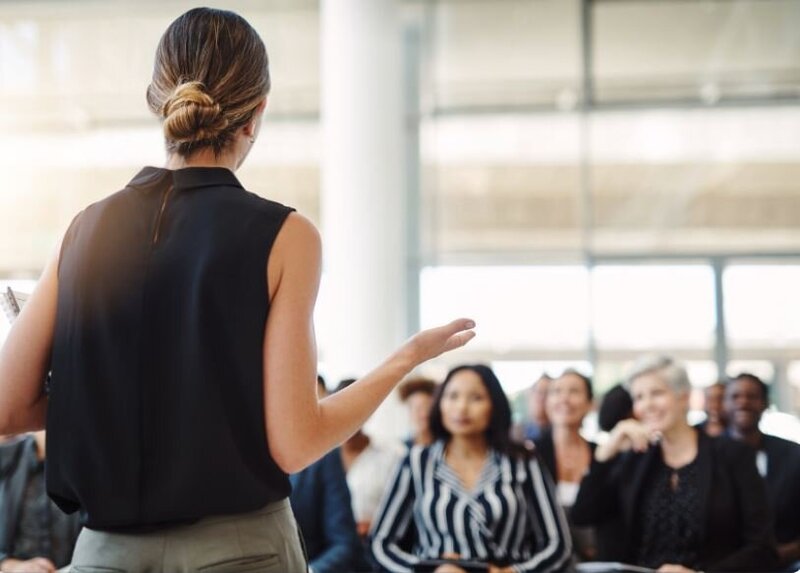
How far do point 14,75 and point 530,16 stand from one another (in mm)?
4289

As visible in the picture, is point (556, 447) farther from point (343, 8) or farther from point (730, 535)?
point (343, 8)

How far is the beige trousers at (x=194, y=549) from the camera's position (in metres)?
1.12

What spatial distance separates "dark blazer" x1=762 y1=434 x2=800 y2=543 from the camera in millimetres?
4535

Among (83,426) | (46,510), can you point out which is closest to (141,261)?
(83,426)

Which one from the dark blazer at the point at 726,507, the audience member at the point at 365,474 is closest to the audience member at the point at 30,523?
the audience member at the point at 365,474

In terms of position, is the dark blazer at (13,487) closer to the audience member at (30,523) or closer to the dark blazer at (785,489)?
the audience member at (30,523)

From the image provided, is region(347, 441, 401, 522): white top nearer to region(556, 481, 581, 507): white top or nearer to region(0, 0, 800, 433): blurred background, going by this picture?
region(556, 481, 581, 507): white top

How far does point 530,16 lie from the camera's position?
27.6 feet

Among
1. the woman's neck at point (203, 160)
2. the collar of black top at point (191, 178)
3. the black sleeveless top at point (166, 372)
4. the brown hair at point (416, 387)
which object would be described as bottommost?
the brown hair at point (416, 387)

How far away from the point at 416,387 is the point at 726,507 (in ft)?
8.28

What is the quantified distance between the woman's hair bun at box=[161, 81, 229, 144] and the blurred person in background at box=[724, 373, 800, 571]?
3487mm

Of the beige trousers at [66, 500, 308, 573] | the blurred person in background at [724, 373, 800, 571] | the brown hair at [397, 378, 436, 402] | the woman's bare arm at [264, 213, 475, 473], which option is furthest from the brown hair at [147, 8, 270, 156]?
the brown hair at [397, 378, 436, 402]

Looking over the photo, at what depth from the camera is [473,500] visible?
149 inches

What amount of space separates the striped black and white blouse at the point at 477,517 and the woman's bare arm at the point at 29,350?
266cm
